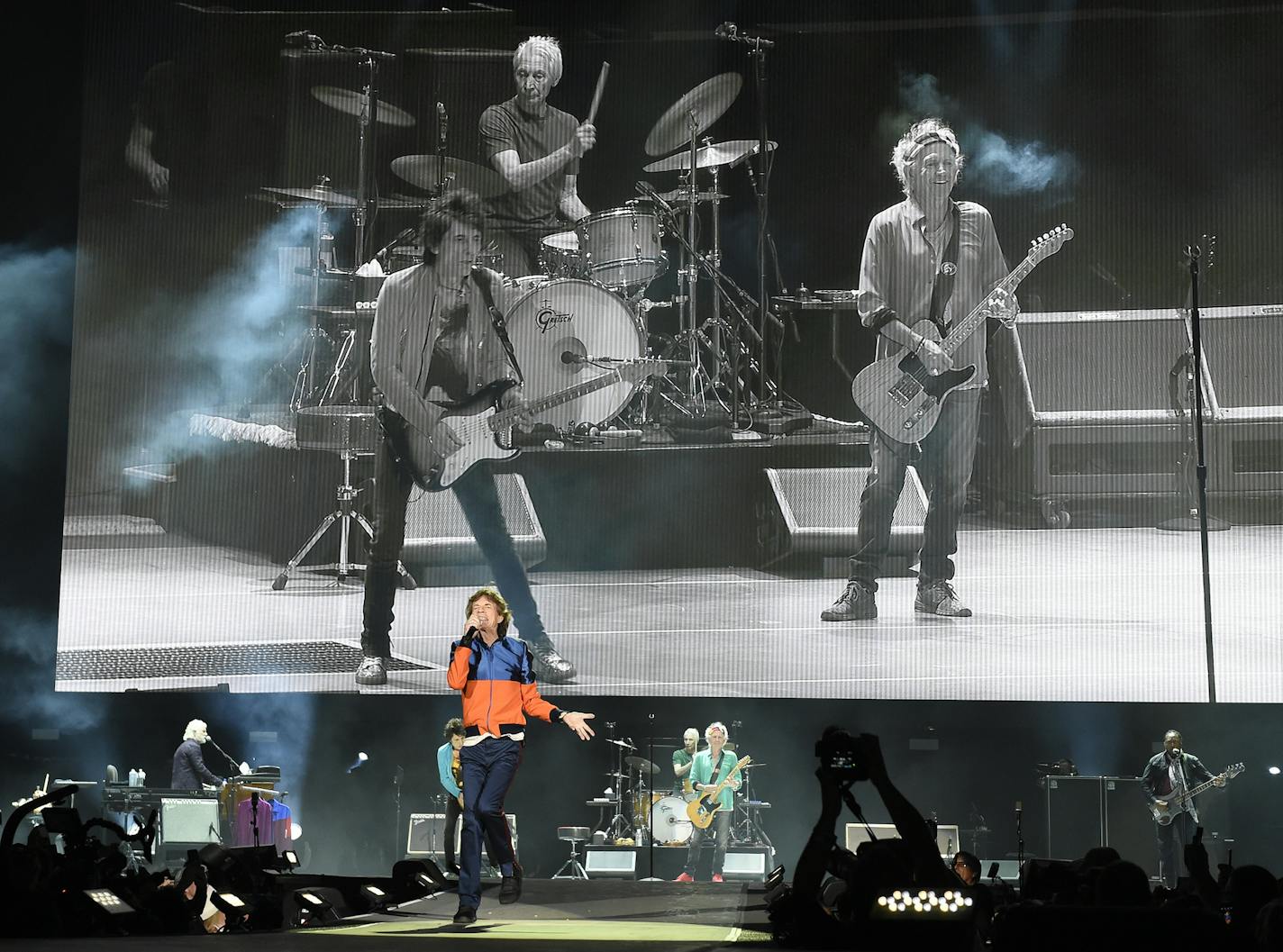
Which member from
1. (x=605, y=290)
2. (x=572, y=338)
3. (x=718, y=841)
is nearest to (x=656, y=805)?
(x=718, y=841)

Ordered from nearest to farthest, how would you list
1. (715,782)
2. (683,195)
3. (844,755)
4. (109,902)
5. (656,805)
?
(844,755)
(109,902)
(715,782)
(656,805)
(683,195)

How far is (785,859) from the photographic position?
400 inches

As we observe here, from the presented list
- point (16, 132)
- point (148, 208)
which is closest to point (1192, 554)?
point (148, 208)

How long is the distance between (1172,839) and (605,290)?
5086 millimetres

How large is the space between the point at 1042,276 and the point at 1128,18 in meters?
1.86

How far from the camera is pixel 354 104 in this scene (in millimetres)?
10109

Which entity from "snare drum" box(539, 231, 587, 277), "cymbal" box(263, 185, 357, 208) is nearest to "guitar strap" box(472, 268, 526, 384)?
"snare drum" box(539, 231, 587, 277)

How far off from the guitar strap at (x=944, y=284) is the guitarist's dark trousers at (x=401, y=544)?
3204 millimetres

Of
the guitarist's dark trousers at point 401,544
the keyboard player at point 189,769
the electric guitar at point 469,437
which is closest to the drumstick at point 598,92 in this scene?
the electric guitar at point 469,437

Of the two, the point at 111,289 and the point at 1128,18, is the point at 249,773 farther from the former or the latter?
the point at 1128,18

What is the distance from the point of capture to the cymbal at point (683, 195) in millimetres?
9867

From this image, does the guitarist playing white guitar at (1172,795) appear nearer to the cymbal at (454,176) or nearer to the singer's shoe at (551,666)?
the singer's shoe at (551,666)

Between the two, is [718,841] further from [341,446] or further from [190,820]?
[341,446]

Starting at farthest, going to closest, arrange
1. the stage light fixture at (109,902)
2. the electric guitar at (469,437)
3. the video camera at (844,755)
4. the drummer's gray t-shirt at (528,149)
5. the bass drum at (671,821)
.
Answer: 1. the drummer's gray t-shirt at (528,149)
2. the electric guitar at (469,437)
3. the bass drum at (671,821)
4. the stage light fixture at (109,902)
5. the video camera at (844,755)
